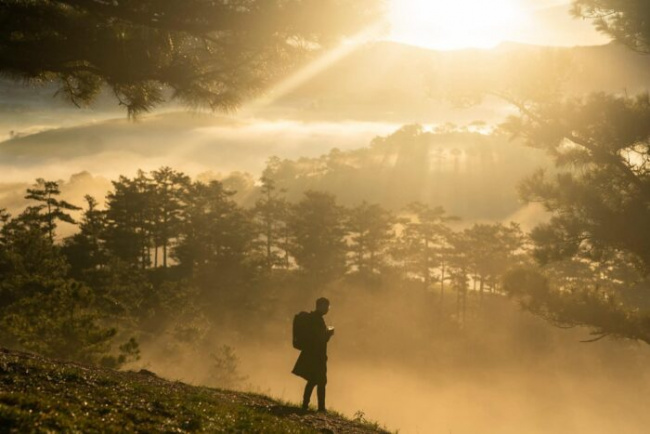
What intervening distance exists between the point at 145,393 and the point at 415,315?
5968cm

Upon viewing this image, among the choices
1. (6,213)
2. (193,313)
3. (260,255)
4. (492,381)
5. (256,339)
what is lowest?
(492,381)

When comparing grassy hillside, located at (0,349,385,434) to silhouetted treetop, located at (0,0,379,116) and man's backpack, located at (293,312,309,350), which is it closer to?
man's backpack, located at (293,312,309,350)

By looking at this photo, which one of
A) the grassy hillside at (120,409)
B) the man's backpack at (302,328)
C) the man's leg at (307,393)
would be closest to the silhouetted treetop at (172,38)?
the man's backpack at (302,328)

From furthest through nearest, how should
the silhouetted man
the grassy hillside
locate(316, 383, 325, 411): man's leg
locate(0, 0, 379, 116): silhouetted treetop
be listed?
locate(316, 383, 325, 411): man's leg → the silhouetted man → locate(0, 0, 379, 116): silhouetted treetop → the grassy hillside

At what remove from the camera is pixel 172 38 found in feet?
34.6

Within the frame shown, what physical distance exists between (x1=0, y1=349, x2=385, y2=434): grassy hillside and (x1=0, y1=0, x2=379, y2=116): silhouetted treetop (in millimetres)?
5332

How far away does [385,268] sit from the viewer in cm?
6712

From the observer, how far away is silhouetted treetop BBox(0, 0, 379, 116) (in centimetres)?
952

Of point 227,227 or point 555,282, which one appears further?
point 227,227

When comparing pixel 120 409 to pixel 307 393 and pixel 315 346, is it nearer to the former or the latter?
pixel 315 346

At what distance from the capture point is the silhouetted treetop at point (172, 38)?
31.2 ft

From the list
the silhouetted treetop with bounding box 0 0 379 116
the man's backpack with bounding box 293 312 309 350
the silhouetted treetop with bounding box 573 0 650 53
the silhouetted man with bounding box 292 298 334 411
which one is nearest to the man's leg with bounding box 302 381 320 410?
the silhouetted man with bounding box 292 298 334 411

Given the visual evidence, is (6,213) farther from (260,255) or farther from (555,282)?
(555,282)

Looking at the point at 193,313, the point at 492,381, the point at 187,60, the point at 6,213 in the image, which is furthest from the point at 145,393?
the point at 492,381
